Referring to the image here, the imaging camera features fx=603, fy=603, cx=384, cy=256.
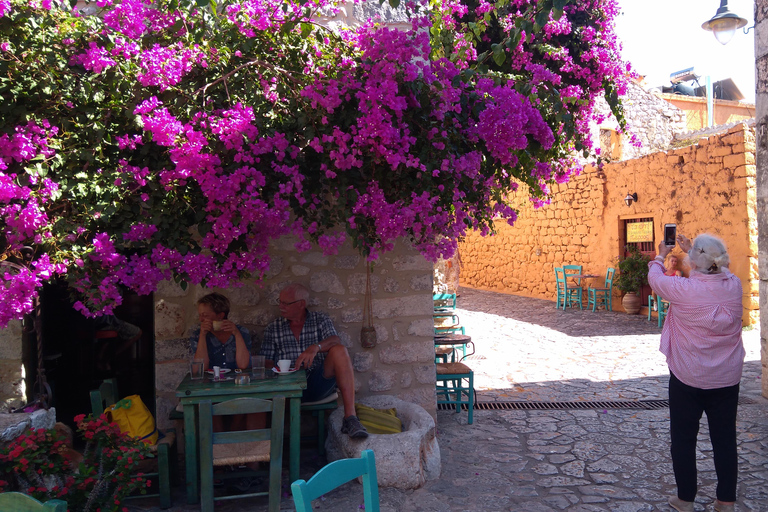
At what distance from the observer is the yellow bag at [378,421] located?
4.18 metres

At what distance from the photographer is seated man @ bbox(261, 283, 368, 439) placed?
4.31 metres

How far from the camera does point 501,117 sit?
364 centimetres

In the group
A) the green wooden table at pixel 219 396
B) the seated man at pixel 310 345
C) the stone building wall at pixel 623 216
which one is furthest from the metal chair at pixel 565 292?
the green wooden table at pixel 219 396

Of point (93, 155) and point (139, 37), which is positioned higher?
point (139, 37)

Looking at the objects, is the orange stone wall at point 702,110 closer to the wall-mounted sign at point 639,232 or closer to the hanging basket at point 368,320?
the wall-mounted sign at point 639,232

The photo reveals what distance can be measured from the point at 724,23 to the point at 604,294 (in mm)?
6752

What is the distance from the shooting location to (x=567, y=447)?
187 inches

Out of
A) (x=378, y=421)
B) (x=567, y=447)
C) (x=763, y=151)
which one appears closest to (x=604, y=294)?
(x=763, y=151)

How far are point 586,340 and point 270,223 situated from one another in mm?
7484

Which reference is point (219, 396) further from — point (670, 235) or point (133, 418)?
point (670, 235)

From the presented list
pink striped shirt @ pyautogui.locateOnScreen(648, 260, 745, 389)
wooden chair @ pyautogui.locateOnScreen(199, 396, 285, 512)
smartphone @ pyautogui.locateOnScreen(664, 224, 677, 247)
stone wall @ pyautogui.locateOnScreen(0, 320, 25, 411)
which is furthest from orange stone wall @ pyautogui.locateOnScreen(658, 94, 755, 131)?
stone wall @ pyautogui.locateOnScreen(0, 320, 25, 411)

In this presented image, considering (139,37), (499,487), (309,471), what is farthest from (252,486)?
(139,37)

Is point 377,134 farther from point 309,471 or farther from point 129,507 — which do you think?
point 129,507

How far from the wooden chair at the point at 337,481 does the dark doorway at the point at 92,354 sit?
3915mm
